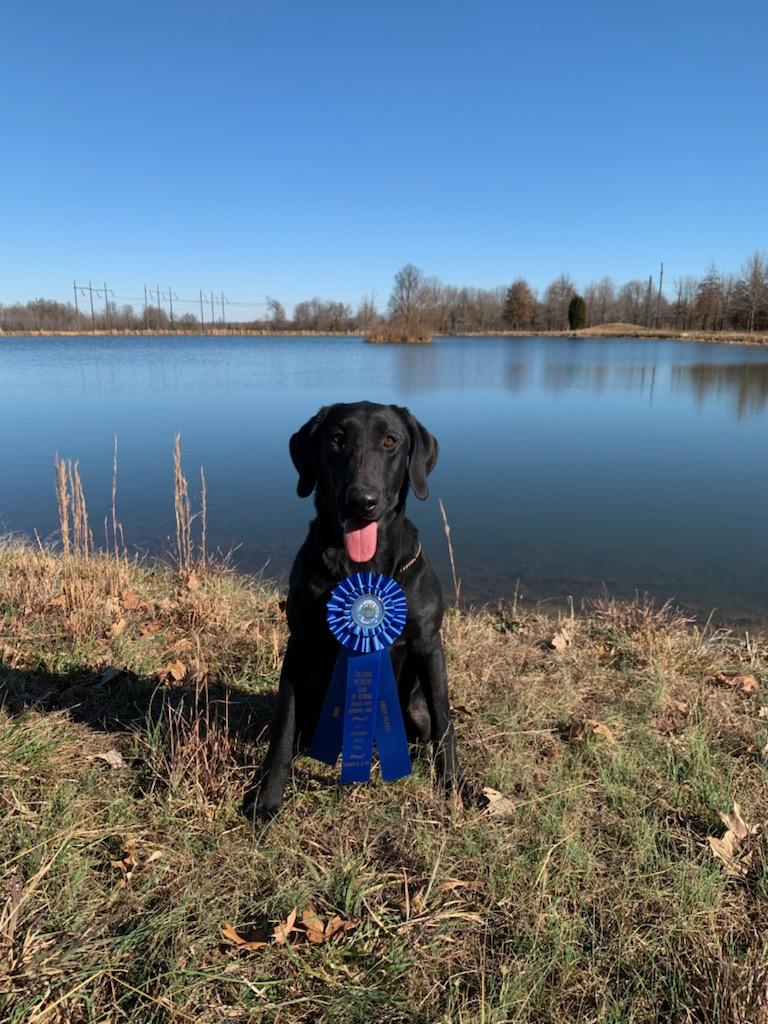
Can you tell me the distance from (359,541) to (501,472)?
30.1 ft

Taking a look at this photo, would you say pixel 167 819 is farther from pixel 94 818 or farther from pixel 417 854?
pixel 417 854

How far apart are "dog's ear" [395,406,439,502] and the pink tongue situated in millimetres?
426

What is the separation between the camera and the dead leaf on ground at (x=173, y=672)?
3.73 m

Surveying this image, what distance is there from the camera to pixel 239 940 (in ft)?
6.41

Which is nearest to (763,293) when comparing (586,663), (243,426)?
(243,426)

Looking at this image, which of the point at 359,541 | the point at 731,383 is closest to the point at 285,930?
the point at 359,541

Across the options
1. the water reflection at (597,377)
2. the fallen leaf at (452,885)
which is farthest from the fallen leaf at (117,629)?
the water reflection at (597,377)

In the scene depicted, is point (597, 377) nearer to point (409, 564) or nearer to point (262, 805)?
point (409, 564)

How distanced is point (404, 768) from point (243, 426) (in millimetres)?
13741

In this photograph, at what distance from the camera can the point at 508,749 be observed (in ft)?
10.3

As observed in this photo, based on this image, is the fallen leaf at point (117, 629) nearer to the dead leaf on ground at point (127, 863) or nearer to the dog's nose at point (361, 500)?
the dead leaf on ground at point (127, 863)

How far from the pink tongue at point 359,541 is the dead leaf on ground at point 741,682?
2.75m

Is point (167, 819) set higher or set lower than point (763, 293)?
lower

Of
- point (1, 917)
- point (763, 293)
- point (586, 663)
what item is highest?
point (763, 293)
